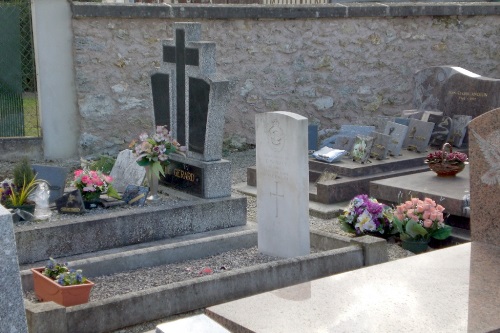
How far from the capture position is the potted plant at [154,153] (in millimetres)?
7137

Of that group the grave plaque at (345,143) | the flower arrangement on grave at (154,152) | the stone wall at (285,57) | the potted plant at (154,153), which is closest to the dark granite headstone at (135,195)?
the potted plant at (154,153)

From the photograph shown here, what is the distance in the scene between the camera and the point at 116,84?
34.1 feet

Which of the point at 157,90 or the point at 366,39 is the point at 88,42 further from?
the point at 366,39

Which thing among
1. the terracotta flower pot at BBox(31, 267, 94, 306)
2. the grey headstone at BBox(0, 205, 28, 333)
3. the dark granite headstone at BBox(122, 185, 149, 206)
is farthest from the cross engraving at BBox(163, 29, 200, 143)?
the grey headstone at BBox(0, 205, 28, 333)

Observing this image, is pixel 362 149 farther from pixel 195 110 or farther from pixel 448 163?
pixel 195 110

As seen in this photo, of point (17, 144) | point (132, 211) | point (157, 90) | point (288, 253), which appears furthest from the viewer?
point (17, 144)

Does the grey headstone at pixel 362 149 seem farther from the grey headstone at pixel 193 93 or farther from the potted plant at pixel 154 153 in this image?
the potted plant at pixel 154 153

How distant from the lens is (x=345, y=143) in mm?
9102

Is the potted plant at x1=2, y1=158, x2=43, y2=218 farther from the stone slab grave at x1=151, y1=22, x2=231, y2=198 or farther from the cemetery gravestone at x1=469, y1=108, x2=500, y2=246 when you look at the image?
the cemetery gravestone at x1=469, y1=108, x2=500, y2=246

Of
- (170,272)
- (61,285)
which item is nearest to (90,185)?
(170,272)

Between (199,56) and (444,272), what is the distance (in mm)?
3444

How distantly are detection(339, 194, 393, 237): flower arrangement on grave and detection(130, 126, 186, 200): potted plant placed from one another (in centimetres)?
164

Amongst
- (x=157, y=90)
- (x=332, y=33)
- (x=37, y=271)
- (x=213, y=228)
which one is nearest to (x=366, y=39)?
(x=332, y=33)

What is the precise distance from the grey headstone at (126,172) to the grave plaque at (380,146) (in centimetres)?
261
